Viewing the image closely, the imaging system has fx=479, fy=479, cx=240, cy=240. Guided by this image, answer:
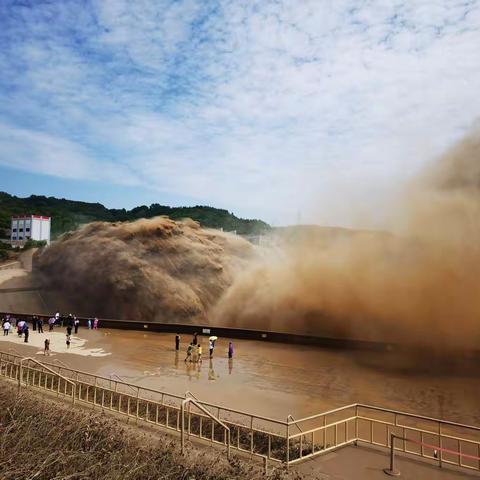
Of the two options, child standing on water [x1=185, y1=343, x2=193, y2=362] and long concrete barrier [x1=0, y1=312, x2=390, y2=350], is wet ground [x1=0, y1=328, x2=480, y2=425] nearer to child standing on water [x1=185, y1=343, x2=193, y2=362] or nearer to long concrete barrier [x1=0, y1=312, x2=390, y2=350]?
child standing on water [x1=185, y1=343, x2=193, y2=362]

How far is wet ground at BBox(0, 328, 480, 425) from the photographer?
692 inches

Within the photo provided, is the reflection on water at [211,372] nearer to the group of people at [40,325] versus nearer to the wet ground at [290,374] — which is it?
the wet ground at [290,374]

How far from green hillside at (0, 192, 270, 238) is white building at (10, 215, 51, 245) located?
6542 mm

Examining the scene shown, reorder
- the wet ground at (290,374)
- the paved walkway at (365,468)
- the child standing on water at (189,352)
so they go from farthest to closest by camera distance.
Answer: the child standing on water at (189,352), the wet ground at (290,374), the paved walkway at (365,468)

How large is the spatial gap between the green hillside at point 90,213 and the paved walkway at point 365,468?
92.4 meters

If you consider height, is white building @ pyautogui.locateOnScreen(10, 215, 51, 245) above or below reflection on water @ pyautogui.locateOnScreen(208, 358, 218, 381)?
above

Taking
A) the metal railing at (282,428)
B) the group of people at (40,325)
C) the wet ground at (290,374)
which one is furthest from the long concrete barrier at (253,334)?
the metal railing at (282,428)

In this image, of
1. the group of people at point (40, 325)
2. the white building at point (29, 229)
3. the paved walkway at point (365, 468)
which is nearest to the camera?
the paved walkway at point (365, 468)

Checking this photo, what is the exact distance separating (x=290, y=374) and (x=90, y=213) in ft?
412

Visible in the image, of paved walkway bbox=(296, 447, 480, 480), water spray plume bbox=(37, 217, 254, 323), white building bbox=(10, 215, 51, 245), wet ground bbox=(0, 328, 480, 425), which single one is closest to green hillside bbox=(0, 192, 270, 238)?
white building bbox=(10, 215, 51, 245)

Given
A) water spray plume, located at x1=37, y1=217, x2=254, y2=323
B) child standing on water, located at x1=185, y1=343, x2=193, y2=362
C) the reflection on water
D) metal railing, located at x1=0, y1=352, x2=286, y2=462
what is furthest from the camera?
water spray plume, located at x1=37, y1=217, x2=254, y2=323

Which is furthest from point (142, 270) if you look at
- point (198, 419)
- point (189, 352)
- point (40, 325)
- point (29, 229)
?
point (29, 229)

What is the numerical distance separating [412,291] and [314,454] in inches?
869

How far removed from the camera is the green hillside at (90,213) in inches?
4311
